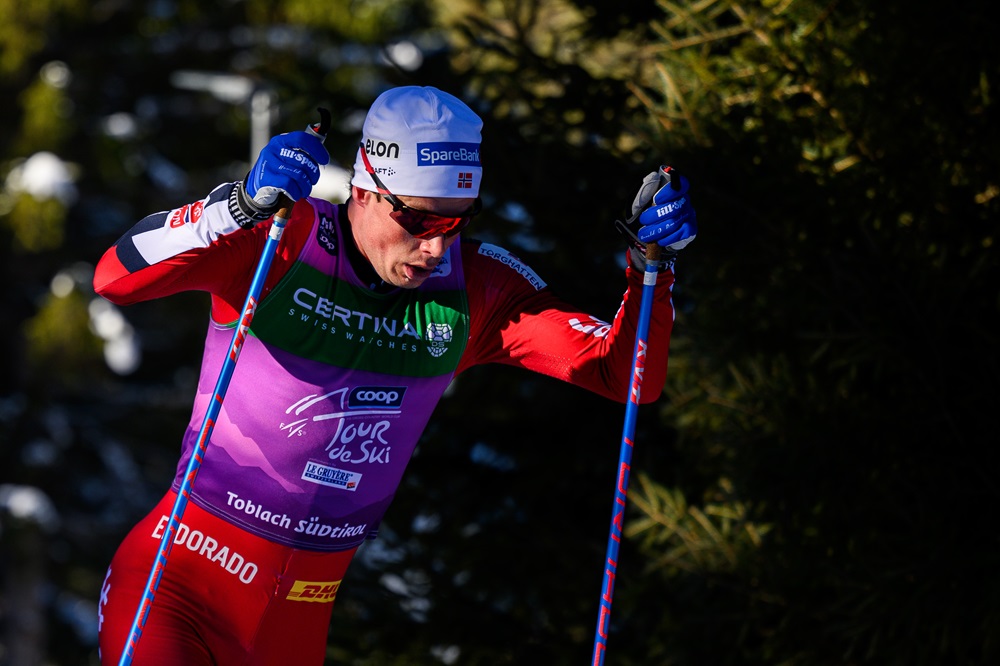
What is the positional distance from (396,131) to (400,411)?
791mm

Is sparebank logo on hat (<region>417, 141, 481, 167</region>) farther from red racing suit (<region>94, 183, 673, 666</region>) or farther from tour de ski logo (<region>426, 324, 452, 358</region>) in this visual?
tour de ski logo (<region>426, 324, 452, 358</region>)

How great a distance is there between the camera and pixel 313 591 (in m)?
3.76

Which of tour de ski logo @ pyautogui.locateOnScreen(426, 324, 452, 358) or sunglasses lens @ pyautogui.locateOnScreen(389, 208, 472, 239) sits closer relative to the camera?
sunglasses lens @ pyautogui.locateOnScreen(389, 208, 472, 239)

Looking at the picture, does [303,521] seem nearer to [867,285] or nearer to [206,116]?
[867,285]

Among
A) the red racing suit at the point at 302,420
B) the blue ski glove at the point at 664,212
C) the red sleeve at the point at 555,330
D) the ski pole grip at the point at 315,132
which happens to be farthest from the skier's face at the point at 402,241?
the blue ski glove at the point at 664,212

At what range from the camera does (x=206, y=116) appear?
60.3 feet

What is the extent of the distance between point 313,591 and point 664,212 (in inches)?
58.6

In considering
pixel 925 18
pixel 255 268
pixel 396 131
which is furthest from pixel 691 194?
pixel 255 268

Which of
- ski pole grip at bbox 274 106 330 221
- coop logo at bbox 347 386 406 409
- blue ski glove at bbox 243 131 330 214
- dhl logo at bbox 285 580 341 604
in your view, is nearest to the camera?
blue ski glove at bbox 243 131 330 214

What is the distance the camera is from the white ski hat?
3514mm

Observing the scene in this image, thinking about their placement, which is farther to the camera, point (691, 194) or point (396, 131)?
point (691, 194)

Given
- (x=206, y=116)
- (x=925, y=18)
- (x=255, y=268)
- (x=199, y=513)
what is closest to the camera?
(x=255, y=268)

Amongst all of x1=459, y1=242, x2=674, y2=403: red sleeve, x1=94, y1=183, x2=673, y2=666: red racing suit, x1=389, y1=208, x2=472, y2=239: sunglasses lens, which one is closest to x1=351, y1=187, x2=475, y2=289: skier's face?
x1=389, y1=208, x2=472, y2=239: sunglasses lens

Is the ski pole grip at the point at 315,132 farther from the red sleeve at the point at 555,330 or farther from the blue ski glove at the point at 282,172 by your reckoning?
the red sleeve at the point at 555,330
